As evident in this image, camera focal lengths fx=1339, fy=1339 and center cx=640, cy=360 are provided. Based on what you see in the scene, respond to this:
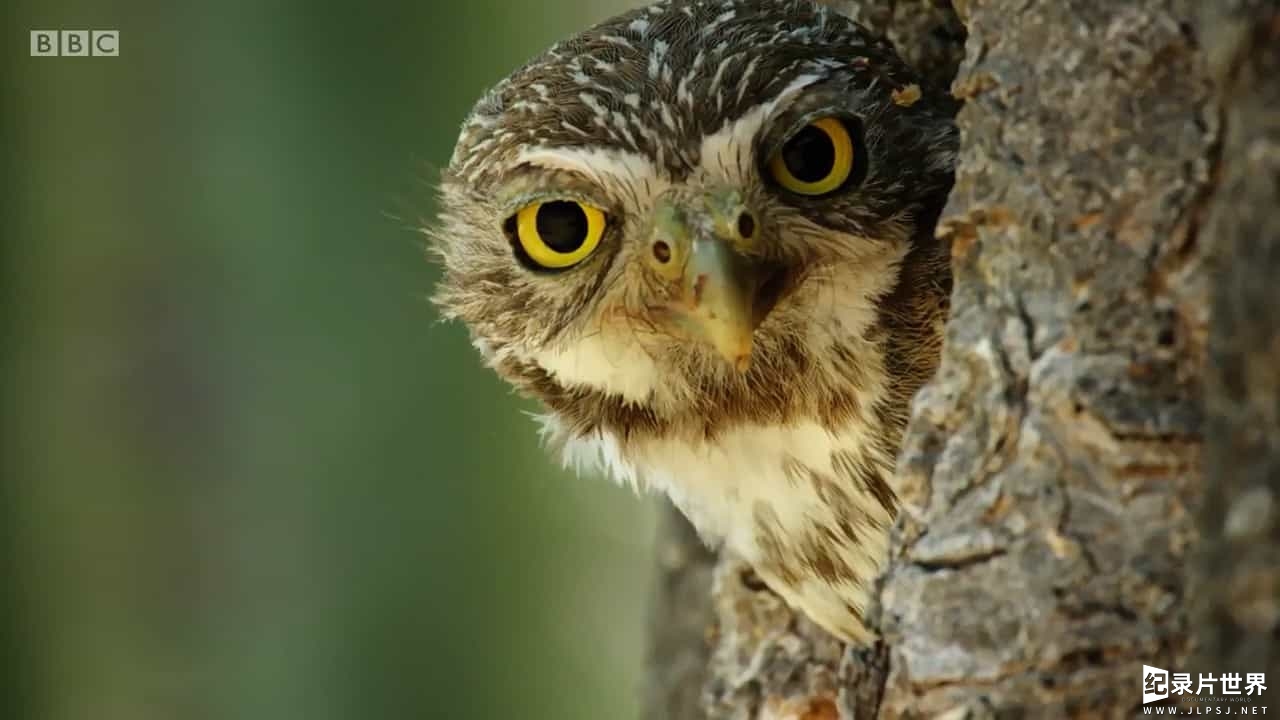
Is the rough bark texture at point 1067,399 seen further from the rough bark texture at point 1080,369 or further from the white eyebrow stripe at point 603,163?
the white eyebrow stripe at point 603,163

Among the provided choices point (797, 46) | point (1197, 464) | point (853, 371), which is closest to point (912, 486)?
point (1197, 464)

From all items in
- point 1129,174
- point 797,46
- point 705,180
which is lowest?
point 1129,174

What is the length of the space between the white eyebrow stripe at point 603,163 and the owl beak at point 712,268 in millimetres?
64

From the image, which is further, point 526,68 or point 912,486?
point 526,68

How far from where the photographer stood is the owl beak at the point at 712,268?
1.90 meters

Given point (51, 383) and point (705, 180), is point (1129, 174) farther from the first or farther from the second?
point (51, 383)

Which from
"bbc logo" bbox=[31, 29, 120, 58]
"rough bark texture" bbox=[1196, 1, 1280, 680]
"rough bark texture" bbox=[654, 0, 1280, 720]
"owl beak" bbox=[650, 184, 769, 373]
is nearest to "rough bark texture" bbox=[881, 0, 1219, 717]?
"rough bark texture" bbox=[654, 0, 1280, 720]

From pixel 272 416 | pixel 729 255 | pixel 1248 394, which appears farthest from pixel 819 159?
pixel 272 416

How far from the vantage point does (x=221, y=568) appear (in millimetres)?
4676

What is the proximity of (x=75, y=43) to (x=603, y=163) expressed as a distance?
2650 mm

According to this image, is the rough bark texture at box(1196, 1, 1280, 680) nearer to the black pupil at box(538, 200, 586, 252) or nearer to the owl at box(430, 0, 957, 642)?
the owl at box(430, 0, 957, 642)

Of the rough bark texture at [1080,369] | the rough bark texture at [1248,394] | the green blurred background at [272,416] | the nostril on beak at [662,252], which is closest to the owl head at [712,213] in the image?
the nostril on beak at [662,252]

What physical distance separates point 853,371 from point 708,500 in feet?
1.49

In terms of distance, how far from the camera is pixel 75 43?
4.04 m
